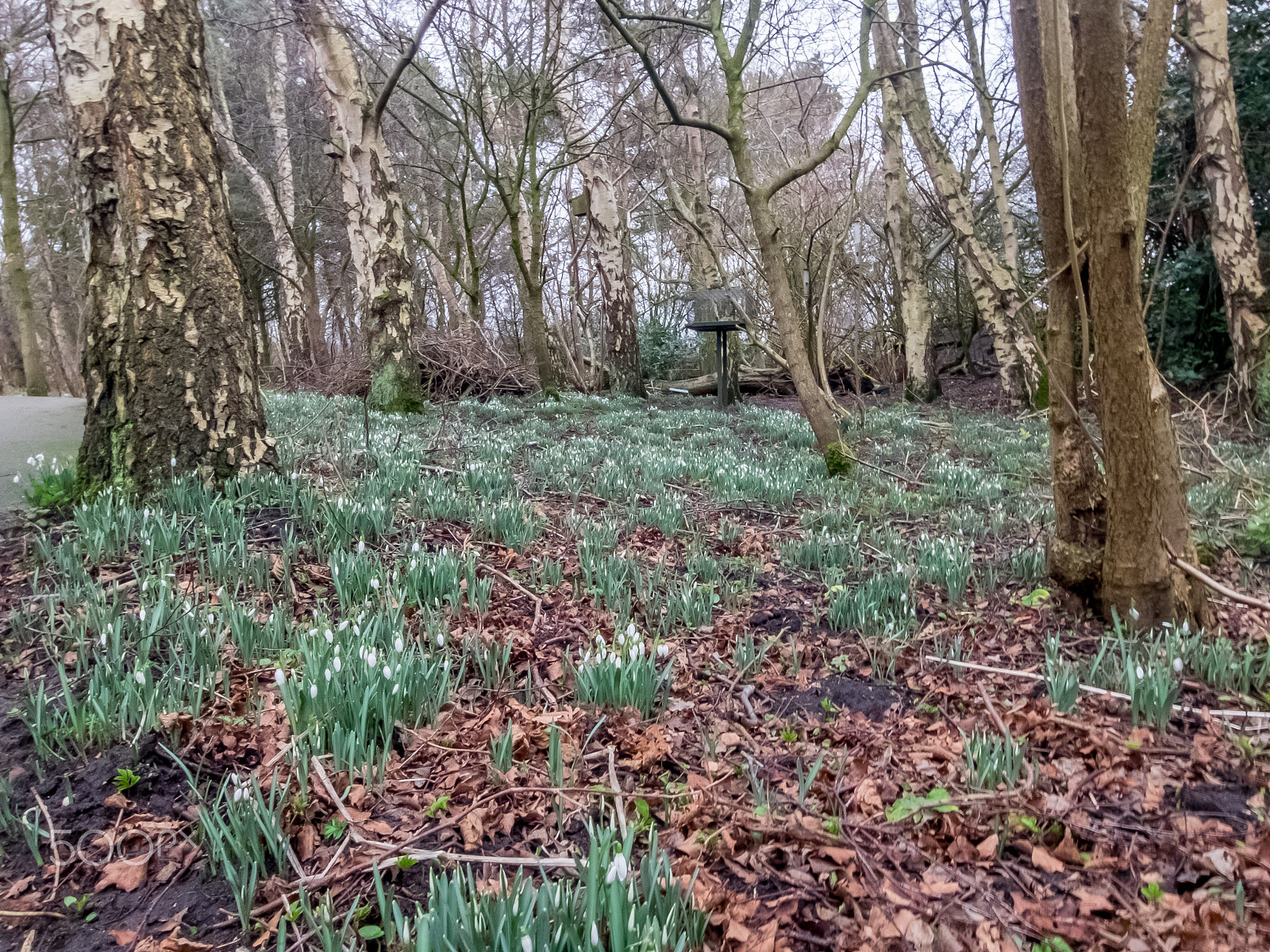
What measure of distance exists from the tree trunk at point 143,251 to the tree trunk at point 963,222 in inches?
367

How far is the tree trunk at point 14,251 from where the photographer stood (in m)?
12.4

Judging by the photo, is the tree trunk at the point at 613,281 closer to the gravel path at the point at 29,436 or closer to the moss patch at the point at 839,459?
the moss patch at the point at 839,459

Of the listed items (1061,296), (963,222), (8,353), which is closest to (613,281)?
(963,222)

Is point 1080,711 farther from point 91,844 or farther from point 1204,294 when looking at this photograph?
point 1204,294

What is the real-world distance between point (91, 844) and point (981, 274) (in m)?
11.1

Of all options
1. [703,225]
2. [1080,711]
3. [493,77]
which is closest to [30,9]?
[493,77]

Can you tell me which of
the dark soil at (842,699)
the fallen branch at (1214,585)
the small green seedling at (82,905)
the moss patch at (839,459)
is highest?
the moss patch at (839,459)

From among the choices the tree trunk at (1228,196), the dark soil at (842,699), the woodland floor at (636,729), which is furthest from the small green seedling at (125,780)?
the tree trunk at (1228,196)

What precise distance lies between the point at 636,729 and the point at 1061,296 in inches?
100

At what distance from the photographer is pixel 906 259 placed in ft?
→ 41.5

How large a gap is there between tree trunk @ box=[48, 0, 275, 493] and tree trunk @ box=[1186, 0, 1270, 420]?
10.7 meters

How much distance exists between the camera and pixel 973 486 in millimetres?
5398

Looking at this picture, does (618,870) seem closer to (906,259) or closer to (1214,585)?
(1214,585)

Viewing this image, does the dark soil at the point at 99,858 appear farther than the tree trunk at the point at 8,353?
No
